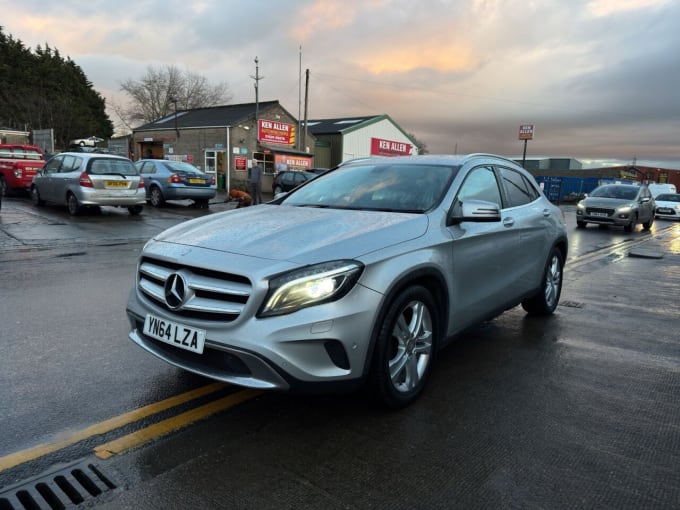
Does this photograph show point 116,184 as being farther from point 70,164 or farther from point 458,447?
point 458,447

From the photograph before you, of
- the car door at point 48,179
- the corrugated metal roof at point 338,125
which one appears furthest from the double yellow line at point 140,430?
the corrugated metal roof at point 338,125

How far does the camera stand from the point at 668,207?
24.9 meters

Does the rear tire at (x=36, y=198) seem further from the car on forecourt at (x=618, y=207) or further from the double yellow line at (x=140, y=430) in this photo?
the car on forecourt at (x=618, y=207)

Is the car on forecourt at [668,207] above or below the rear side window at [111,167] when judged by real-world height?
below

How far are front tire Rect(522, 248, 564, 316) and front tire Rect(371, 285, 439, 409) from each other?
2.38m

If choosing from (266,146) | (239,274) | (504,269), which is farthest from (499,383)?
(266,146)

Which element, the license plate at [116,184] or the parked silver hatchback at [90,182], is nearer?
the parked silver hatchback at [90,182]

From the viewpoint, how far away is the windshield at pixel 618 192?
17.6 m

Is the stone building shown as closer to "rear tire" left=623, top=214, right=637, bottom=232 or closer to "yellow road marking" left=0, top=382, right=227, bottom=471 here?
"rear tire" left=623, top=214, right=637, bottom=232

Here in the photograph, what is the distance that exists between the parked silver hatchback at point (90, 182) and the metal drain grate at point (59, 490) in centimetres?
1185

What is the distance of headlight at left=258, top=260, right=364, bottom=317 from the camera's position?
2605 mm

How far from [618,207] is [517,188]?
13868 mm

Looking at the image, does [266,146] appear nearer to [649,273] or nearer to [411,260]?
[649,273]

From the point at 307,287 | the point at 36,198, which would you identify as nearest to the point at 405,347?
the point at 307,287
